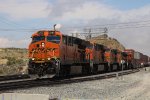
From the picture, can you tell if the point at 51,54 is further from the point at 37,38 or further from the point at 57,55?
the point at 37,38

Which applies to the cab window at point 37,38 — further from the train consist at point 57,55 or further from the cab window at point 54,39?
the cab window at point 54,39

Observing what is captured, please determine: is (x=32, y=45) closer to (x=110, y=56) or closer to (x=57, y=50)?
(x=57, y=50)

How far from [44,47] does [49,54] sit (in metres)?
0.80

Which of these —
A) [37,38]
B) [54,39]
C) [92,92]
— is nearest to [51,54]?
[54,39]

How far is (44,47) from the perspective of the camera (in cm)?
2911

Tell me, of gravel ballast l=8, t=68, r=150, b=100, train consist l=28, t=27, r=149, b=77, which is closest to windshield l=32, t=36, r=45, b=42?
train consist l=28, t=27, r=149, b=77

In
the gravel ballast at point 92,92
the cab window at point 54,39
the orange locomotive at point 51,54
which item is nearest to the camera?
the gravel ballast at point 92,92

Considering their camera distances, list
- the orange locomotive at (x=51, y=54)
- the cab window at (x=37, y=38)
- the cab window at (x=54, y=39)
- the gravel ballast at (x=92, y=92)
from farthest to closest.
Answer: the cab window at (x=37, y=38) < the cab window at (x=54, y=39) < the orange locomotive at (x=51, y=54) < the gravel ballast at (x=92, y=92)

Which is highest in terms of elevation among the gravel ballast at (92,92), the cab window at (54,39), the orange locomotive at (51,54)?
the cab window at (54,39)

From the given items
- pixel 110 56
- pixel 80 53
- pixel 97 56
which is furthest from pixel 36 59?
pixel 110 56

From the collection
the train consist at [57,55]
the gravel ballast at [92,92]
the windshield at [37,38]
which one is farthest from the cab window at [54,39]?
the gravel ballast at [92,92]

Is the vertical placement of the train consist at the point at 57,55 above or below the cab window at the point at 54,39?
below

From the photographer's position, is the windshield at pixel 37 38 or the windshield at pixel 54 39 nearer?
the windshield at pixel 54 39

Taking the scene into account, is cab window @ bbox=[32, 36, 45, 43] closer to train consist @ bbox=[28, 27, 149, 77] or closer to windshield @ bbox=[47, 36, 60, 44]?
train consist @ bbox=[28, 27, 149, 77]
